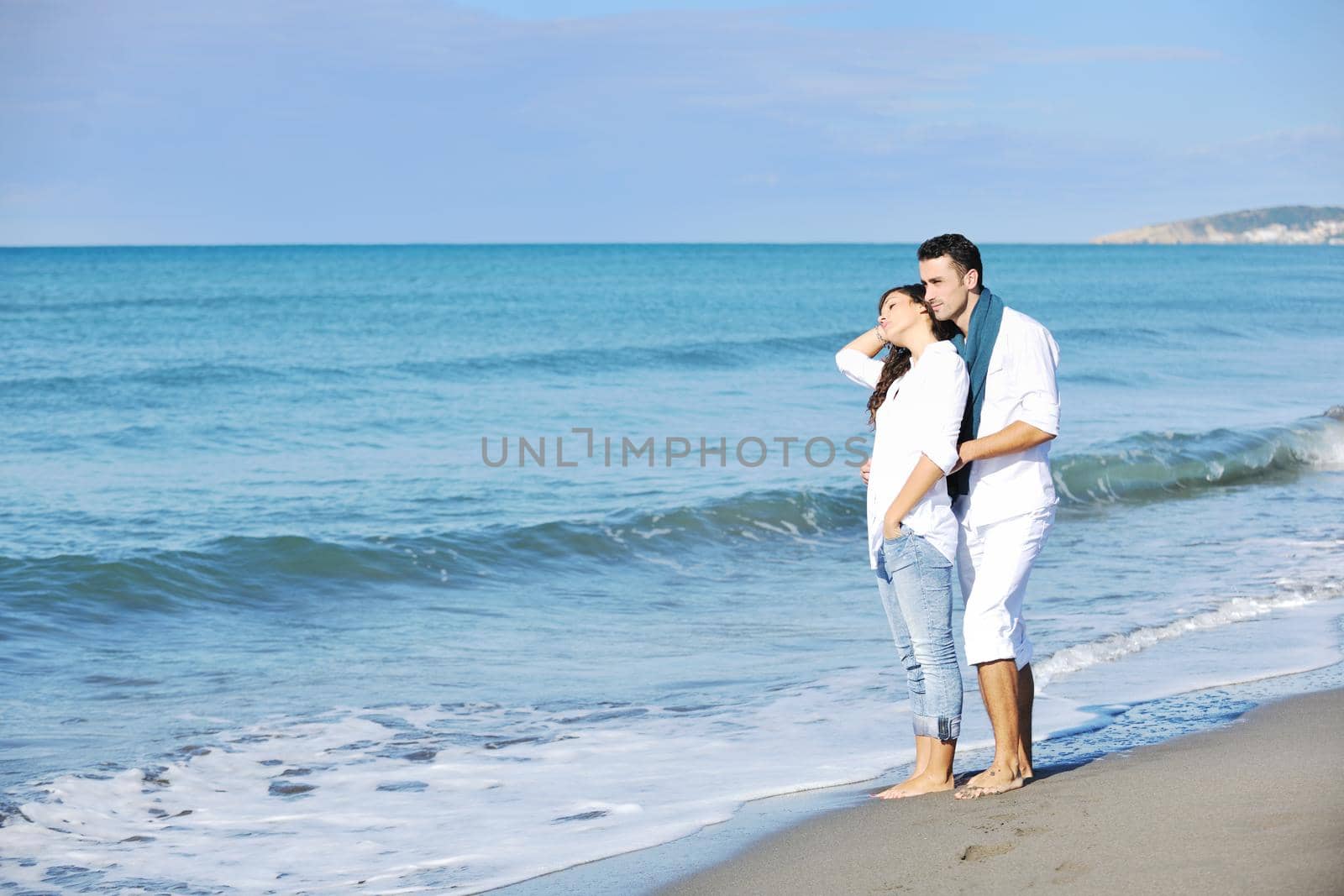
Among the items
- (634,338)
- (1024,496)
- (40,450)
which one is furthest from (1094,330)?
(1024,496)

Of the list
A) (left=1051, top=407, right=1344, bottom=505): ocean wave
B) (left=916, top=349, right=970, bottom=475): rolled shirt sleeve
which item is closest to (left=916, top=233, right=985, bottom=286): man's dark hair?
(left=916, top=349, right=970, bottom=475): rolled shirt sleeve

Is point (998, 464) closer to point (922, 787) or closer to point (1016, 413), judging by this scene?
point (1016, 413)

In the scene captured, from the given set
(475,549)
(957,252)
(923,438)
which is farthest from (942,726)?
(475,549)

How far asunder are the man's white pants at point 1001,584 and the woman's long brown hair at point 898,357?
0.57 metres

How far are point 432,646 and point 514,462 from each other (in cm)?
687

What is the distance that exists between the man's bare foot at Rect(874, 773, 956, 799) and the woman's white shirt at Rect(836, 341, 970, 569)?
2.62 feet

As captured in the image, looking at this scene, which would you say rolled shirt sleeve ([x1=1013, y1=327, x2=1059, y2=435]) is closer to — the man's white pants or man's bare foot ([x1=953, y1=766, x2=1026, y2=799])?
the man's white pants

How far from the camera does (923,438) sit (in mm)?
4078

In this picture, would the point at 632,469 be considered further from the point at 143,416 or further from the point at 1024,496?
the point at 1024,496

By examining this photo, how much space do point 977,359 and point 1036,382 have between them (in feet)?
0.68

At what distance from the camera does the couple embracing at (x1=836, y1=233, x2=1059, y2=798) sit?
161 inches

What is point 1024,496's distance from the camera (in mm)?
4180

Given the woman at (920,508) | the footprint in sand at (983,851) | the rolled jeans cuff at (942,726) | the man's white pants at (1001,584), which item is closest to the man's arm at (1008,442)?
the woman at (920,508)

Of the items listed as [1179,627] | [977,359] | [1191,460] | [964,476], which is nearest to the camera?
[977,359]
